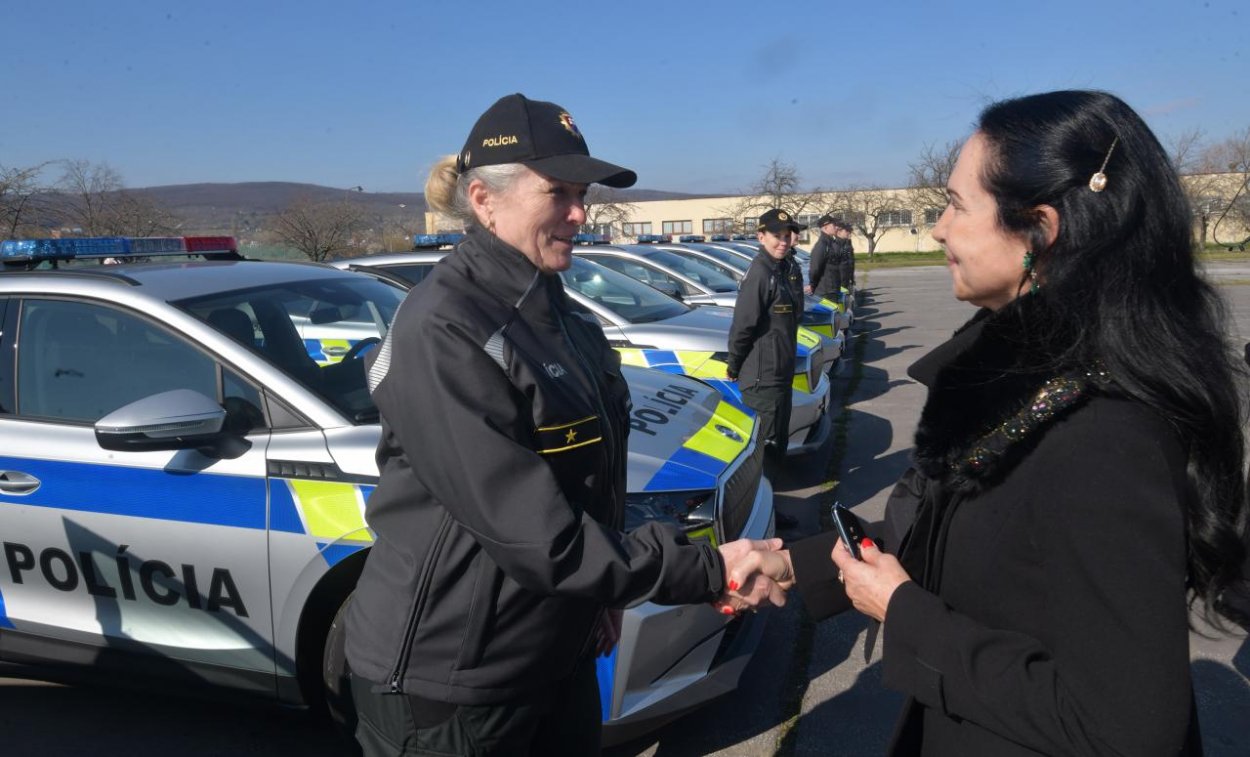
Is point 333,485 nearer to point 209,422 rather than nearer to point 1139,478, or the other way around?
point 209,422

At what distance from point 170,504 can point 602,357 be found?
1.62 meters

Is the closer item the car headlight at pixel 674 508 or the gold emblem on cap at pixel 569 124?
the gold emblem on cap at pixel 569 124

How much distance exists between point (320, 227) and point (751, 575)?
18.3 m

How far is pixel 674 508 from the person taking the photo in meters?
2.81

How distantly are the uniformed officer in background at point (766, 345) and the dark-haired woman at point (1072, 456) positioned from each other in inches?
166

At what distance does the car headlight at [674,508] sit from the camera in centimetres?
271

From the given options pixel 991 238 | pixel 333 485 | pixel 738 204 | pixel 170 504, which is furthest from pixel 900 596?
pixel 738 204

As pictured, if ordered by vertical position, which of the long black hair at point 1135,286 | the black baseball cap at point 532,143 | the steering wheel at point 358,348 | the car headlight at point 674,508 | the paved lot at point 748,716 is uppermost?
the black baseball cap at point 532,143

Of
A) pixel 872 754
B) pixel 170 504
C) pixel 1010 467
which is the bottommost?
pixel 872 754

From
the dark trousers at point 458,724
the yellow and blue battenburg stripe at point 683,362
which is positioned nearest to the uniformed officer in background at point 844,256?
the yellow and blue battenburg stripe at point 683,362

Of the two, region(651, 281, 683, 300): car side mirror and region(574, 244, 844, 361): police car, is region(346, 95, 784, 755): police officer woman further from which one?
region(651, 281, 683, 300): car side mirror

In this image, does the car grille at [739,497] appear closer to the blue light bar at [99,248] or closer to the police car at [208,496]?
the police car at [208,496]

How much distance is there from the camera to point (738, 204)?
66.1m

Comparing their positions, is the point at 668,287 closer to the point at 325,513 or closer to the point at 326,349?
the point at 326,349
